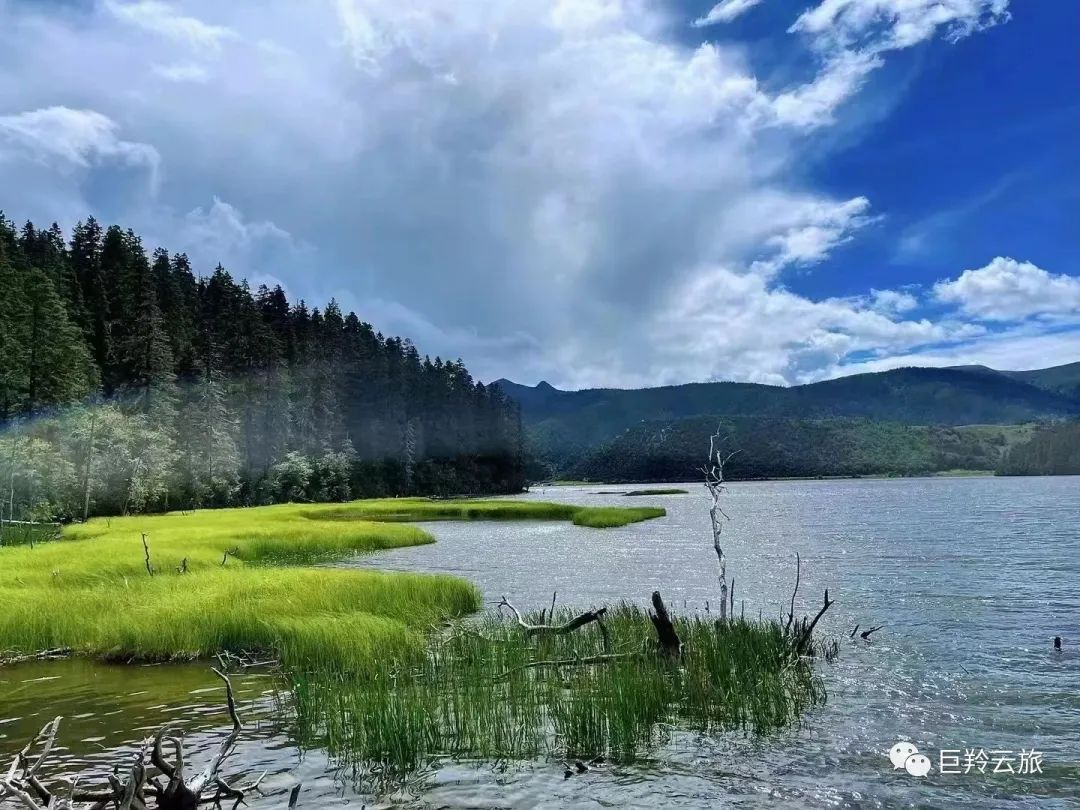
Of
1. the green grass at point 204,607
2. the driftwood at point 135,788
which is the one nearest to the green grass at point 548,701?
the green grass at point 204,607

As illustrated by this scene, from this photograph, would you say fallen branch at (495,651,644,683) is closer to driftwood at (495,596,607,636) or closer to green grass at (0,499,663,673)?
driftwood at (495,596,607,636)

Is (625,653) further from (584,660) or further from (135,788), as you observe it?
(135,788)

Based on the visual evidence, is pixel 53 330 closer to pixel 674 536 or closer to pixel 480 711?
A: pixel 674 536

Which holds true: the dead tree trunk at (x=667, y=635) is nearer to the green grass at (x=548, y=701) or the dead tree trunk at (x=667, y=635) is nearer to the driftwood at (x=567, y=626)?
the green grass at (x=548, y=701)

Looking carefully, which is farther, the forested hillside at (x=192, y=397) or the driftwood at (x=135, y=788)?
the forested hillside at (x=192, y=397)

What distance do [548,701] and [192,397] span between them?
9430 cm

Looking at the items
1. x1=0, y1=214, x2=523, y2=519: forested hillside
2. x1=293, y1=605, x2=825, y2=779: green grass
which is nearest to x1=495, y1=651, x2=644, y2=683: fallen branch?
x1=293, y1=605, x2=825, y2=779: green grass

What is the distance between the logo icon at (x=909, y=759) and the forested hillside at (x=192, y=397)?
64271 mm

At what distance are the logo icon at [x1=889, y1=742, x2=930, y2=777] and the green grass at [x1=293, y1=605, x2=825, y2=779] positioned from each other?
191 cm

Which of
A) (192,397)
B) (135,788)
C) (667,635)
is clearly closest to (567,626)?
(667,635)

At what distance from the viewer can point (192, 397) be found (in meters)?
97.8

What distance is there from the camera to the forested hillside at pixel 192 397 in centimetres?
7112

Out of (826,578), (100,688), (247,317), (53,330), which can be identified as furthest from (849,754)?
(247,317)

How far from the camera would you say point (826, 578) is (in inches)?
1464
